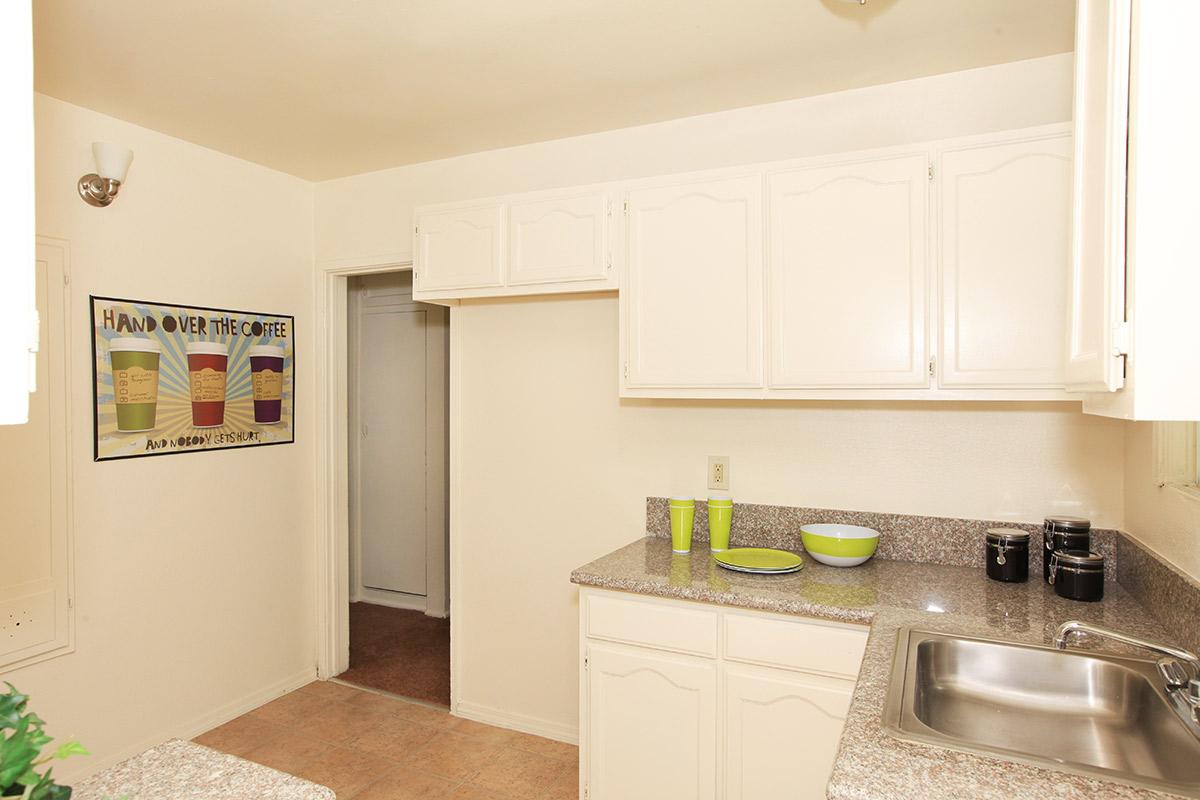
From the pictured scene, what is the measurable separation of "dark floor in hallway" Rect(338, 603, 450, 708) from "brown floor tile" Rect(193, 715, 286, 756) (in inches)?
20.0

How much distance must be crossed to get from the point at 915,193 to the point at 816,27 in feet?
1.81

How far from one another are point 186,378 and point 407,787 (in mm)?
1834

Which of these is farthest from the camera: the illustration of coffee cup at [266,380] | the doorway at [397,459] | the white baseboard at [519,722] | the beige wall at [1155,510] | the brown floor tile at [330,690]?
the doorway at [397,459]

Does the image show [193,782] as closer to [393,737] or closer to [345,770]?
[345,770]

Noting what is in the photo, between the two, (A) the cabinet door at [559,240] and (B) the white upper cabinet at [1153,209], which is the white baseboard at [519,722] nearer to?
(A) the cabinet door at [559,240]

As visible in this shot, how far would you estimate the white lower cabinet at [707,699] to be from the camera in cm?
194

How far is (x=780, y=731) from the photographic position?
199cm

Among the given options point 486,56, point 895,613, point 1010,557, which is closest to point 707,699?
point 895,613

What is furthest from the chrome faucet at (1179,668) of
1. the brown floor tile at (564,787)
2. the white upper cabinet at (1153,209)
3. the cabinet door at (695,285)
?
the brown floor tile at (564,787)

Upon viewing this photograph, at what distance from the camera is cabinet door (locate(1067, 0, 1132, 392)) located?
957mm

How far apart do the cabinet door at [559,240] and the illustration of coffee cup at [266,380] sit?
134 cm

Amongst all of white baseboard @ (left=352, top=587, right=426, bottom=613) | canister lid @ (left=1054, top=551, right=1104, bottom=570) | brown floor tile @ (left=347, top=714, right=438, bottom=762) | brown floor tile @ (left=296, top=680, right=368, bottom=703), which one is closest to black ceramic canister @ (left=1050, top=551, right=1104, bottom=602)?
canister lid @ (left=1054, top=551, right=1104, bottom=570)

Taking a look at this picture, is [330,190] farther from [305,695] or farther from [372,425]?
[305,695]

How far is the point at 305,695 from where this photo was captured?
11.2 feet
